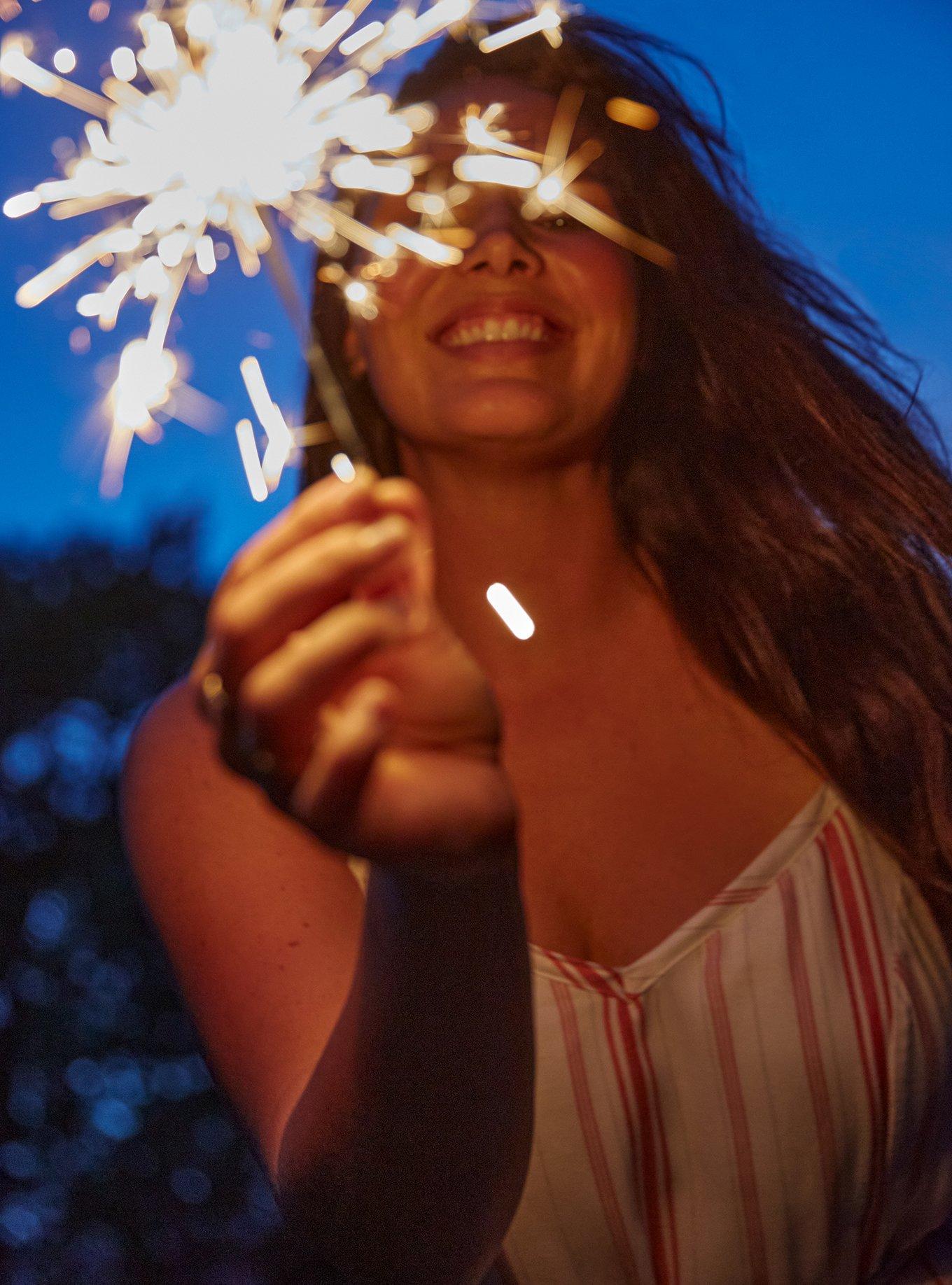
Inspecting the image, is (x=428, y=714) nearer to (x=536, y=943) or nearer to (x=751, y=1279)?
(x=536, y=943)

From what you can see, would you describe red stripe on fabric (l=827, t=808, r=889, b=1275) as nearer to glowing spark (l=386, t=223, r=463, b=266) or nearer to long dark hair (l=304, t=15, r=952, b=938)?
long dark hair (l=304, t=15, r=952, b=938)

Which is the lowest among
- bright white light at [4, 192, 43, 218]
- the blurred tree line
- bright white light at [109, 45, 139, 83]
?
the blurred tree line

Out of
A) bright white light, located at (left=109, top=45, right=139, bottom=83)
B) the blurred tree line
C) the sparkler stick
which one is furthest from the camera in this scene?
the blurred tree line

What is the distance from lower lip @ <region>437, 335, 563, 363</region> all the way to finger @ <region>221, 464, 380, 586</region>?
400 millimetres

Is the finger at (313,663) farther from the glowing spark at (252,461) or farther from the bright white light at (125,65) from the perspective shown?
the bright white light at (125,65)

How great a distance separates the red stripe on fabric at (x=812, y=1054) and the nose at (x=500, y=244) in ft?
1.43

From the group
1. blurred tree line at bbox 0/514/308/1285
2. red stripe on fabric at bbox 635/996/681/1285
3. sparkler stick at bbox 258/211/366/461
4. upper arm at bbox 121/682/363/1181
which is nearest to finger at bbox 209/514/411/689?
sparkler stick at bbox 258/211/366/461

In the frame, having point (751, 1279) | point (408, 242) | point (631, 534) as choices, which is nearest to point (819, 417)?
point (631, 534)

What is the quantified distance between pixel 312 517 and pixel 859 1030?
466 millimetres

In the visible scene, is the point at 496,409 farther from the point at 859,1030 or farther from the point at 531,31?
the point at 859,1030

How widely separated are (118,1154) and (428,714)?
1.70 metres

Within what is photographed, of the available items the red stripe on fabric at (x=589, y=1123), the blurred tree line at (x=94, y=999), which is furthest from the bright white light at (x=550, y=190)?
the blurred tree line at (x=94, y=999)

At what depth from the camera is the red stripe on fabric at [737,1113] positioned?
638mm

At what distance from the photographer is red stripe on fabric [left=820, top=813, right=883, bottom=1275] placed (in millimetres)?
639
